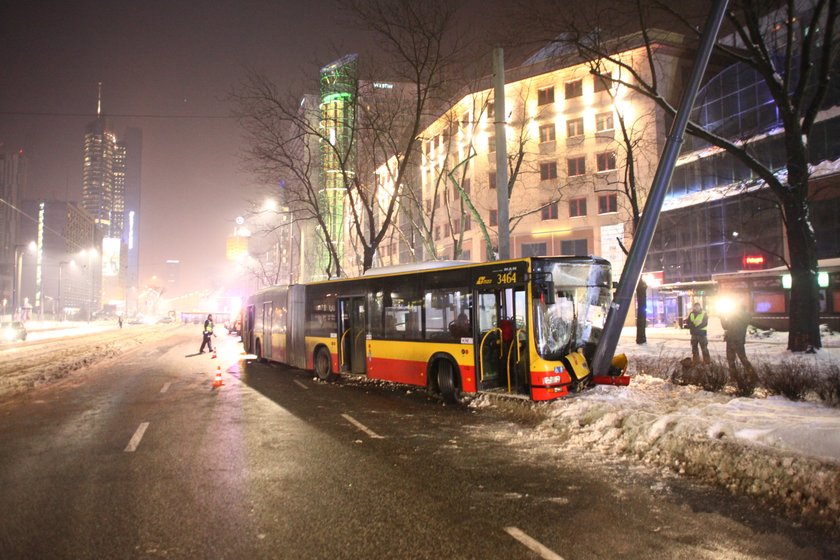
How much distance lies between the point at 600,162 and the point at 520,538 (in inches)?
1836

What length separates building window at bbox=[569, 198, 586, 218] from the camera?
47.4 metres

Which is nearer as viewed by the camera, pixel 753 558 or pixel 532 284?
pixel 753 558

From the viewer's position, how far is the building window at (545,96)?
49.8 m

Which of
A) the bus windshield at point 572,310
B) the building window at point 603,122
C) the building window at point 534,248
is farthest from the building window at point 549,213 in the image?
the bus windshield at point 572,310

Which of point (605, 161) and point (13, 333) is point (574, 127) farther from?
point (13, 333)

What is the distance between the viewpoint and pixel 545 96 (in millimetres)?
50094

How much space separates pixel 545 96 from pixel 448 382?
4424cm

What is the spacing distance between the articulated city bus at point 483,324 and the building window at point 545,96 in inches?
1596

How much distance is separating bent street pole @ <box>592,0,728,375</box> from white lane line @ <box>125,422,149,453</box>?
829 cm

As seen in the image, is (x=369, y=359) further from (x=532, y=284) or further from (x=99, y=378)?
(x=99, y=378)

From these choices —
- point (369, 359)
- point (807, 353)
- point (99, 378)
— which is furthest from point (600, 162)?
point (99, 378)

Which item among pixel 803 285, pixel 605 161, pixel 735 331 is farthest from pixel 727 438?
pixel 605 161

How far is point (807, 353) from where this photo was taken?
13.9 meters

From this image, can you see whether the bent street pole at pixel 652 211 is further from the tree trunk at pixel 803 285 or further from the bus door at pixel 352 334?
the bus door at pixel 352 334
